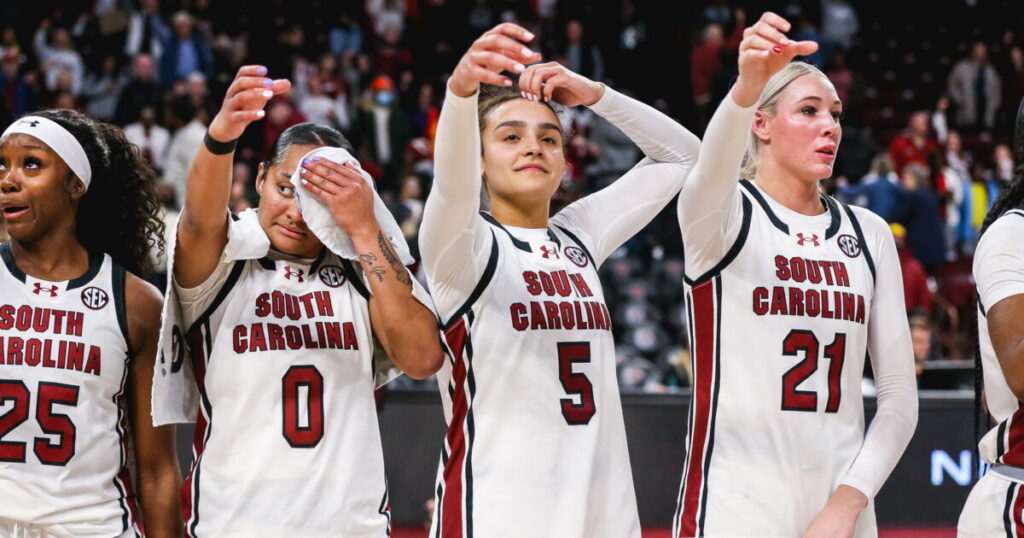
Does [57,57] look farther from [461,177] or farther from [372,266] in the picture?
[461,177]

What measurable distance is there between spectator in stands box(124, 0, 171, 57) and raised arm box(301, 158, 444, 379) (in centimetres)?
1216

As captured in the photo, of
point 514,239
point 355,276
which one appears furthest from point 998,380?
point 355,276

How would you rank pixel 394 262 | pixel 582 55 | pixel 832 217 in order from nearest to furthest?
1. pixel 394 262
2. pixel 832 217
3. pixel 582 55

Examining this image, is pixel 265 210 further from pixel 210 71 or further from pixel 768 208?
pixel 210 71

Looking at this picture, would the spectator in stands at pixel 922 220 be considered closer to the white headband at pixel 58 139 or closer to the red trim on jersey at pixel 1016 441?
the red trim on jersey at pixel 1016 441

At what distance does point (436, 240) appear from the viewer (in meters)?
3.63

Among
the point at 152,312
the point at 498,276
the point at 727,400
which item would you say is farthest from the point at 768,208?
the point at 152,312

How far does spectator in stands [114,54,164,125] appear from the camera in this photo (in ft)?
44.5

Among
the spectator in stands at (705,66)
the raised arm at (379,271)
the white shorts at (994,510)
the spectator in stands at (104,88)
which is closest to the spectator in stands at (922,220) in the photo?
the spectator in stands at (705,66)

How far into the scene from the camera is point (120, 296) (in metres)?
3.96

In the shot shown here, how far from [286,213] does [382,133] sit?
10.8 meters

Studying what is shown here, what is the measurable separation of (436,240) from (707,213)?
32.9 inches

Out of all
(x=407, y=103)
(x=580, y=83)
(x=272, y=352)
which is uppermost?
(x=407, y=103)

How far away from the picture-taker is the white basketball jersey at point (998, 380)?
12.0 feet
